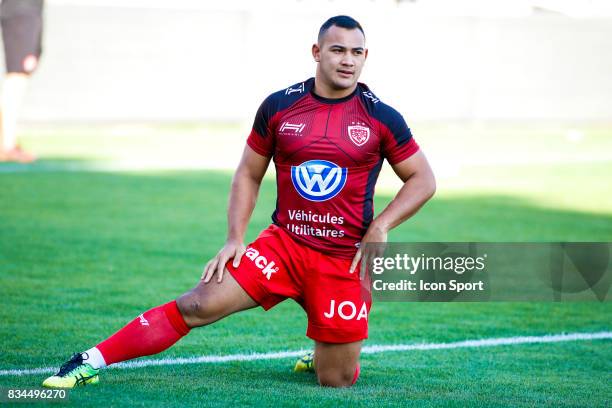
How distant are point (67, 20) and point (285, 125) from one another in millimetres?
18522

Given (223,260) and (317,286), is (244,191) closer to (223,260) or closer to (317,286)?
(223,260)

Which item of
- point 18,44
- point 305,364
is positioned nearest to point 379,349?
point 305,364

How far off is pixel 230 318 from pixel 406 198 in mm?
2084

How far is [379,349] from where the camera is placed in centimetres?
612

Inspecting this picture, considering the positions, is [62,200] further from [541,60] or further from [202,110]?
[541,60]

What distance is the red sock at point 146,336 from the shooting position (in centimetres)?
493

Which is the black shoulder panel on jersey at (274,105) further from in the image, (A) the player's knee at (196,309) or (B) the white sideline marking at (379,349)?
(B) the white sideline marking at (379,349)

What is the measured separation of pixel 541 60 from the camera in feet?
83.3

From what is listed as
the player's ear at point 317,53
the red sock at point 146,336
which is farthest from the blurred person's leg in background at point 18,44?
the red sock at point 146,336

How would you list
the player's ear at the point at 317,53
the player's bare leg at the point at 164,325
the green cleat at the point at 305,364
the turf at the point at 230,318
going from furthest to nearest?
1. the green cleat at the point at 305,364
2. the player's ear at the point at 317,53
3. the turf at the point at 230,318
4. the player's bare leg at the point at 164,325

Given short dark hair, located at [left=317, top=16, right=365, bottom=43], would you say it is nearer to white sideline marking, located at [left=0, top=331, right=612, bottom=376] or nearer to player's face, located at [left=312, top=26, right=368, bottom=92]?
player's face, located at [left=312, top=26, right=368, bottom=92]

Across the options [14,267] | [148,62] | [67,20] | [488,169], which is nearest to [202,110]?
[148,62]

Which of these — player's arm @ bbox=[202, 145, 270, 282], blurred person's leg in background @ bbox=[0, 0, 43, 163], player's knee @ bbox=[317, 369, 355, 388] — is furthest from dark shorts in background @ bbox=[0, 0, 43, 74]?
player's knee @ bbox=[317, 369, 355, 388]

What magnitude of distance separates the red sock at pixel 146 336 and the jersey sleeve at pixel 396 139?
1.28m
